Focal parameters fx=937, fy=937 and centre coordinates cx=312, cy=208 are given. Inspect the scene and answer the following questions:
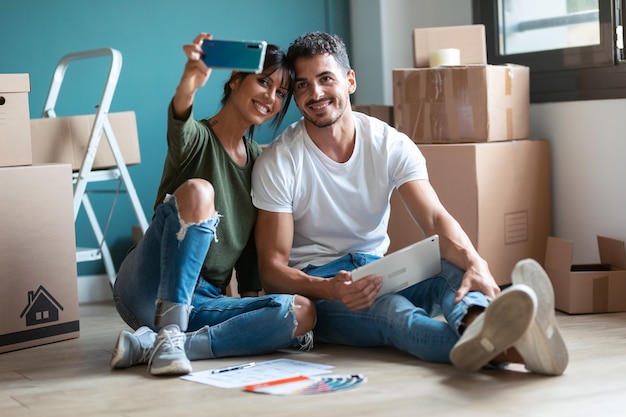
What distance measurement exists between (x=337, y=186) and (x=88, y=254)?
1.27 meters

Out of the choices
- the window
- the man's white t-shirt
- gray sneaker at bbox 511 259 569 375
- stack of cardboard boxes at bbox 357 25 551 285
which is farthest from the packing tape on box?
gray sneaker at bbox 511 259 569 375

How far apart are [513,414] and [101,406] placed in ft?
2.76

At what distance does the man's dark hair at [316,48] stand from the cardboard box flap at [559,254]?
101 cm

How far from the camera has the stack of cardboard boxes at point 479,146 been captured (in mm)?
3199

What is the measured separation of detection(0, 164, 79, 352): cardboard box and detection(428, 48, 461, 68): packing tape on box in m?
1.35

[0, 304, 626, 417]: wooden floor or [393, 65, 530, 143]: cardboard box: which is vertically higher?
[393, 65, 530, 143]: cardboard box

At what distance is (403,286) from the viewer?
233 centimetres

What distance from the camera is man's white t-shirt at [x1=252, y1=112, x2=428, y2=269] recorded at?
2502mm

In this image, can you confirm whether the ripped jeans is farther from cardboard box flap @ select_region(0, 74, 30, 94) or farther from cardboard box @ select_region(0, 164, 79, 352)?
cardboard box flap @ select_region(0, 74, 30, 94)

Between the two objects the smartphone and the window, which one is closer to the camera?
the smartphone

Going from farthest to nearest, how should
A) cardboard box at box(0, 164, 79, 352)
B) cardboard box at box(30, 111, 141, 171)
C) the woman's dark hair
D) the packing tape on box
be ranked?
the packing tape on box → cardboard box at box(30, 111, 141, 171) → cardboard box at box(0, 164, 79, 352) → the woman's dark hair

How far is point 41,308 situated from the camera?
9.05ft

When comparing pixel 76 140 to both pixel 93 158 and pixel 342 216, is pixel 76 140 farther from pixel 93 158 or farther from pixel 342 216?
pixel 342 216

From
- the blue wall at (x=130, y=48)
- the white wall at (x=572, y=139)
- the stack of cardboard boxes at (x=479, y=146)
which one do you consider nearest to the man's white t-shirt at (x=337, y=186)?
the stack of cardboard boxes at (x=479, y=146)
